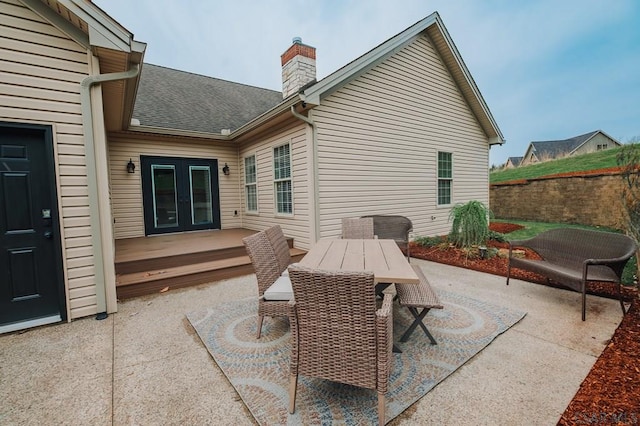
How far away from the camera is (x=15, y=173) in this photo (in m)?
2.95

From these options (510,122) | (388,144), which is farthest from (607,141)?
(388,144)

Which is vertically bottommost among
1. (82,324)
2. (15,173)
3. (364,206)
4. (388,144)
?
(82,324)

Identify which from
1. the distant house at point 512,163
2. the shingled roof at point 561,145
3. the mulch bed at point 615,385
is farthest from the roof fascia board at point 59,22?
the shingled roof at point 561,145

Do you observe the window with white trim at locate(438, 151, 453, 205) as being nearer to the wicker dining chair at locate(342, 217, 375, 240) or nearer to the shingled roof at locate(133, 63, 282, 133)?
the wicker dining chair at locate(342, 217, 375, 240)

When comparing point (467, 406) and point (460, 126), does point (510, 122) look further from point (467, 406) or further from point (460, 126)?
point (467, 406)

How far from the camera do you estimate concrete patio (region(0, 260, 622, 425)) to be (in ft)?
5.81

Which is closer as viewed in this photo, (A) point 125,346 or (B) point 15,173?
(A) point 125,346

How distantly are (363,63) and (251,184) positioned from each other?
4.02 meters

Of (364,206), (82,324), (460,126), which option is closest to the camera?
(82,324)

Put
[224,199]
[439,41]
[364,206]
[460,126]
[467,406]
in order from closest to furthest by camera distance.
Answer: [467,406] < [364,206] < [439,41] < [224,199] < [460,126]

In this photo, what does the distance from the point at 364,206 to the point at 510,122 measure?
53.2m

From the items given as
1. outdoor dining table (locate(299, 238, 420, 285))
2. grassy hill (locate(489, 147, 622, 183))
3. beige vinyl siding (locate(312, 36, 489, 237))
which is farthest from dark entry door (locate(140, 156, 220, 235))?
grassy hill (locate(489, 147, 622, 183))

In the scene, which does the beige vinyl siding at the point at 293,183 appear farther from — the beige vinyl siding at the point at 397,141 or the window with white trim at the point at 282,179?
the beige vinyl siding at the point at 397,141

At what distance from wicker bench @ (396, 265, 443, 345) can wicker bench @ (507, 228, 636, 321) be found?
1767mm
